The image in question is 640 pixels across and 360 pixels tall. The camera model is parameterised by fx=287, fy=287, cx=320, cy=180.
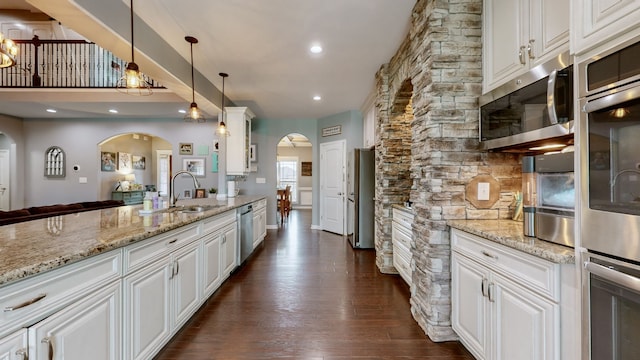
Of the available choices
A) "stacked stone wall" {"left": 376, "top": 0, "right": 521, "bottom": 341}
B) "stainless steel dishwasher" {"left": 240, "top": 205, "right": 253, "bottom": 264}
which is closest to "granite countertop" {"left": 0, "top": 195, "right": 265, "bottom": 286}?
"stainless steel dishwasher" {"left": 240, "top": 205, "right": 253, "bottom": 264}

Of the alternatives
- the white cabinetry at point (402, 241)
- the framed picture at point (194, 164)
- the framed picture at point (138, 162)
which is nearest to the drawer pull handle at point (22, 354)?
the white cabinetry at point (402, 241)

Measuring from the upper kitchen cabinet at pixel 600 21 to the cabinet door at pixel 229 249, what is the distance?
3.19 meters

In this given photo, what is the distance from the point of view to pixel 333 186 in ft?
21.5

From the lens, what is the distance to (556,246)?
1299 mm

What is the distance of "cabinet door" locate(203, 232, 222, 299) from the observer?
106 inches

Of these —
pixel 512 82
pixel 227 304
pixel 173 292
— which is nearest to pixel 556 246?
pixel 512 82

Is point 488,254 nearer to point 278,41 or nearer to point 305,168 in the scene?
point 278,41

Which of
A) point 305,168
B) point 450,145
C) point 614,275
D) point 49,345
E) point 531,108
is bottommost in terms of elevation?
point 49,345

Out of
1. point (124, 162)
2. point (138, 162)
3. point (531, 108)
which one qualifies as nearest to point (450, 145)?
point (531, 108)

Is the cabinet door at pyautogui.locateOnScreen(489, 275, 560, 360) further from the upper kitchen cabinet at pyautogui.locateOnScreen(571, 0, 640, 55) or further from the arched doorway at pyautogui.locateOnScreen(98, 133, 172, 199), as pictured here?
the arched doorway at pyautogui.locateOnScreen(98, 133, 172, 199)

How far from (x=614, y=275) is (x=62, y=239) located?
2319mm

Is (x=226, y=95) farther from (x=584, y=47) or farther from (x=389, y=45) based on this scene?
(x=584, y=47)

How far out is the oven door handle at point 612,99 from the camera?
0.90m

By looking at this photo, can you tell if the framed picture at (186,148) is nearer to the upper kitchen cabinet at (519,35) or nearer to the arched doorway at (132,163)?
the arched doorway at (132,163)
